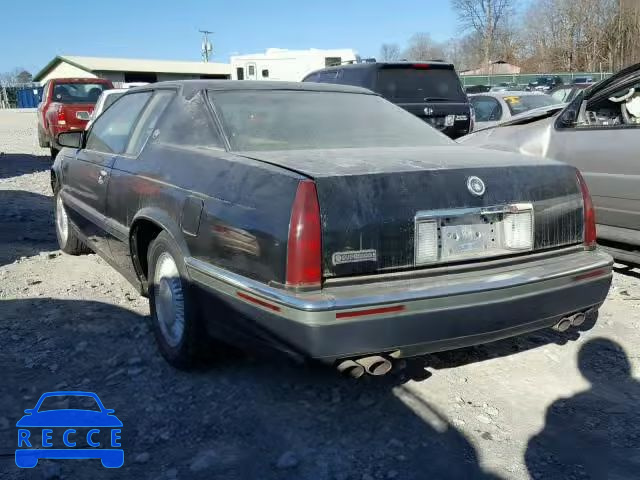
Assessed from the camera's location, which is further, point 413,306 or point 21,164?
point 21,164

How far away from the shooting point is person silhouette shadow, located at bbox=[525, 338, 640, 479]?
2531 millimetres

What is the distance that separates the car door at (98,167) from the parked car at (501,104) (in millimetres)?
7277

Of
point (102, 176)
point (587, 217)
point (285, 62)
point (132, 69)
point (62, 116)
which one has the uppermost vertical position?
point (132, 69)

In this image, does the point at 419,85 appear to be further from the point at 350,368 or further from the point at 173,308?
the point at 350,368

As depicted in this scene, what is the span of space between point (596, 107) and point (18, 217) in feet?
20.6

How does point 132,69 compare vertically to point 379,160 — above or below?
above

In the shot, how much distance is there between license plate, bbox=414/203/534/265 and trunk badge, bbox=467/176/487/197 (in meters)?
0.07

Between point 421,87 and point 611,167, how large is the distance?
436 cm

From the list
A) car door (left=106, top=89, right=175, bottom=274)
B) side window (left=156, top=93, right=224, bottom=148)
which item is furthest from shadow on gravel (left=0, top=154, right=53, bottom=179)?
side window (left=156, top=93, right=224, bottom=148)

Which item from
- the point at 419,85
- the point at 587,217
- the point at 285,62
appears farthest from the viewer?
the point at 285,62

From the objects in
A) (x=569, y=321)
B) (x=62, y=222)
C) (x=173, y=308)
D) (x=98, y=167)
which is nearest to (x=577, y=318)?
(x=569, y=321)

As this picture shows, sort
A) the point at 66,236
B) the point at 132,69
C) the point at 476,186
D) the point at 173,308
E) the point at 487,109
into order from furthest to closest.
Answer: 1. the point at 132,69
2. the point at 487,109
3. the point at 66,236
4. the point at 173,308
5. the point at 476,186

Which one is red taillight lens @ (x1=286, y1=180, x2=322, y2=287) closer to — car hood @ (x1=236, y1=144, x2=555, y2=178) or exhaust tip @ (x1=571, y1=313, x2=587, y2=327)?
car hood @ (x1=236, y1=144, x2=555, y2=178)

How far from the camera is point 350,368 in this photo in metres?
2.57
